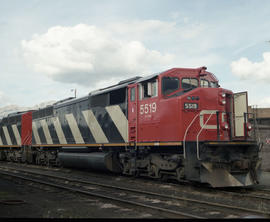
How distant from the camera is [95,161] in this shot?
13.6 m

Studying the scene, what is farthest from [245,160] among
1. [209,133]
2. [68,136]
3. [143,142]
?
[68,136]

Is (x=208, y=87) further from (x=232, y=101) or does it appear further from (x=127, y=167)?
(x=127, y=167)

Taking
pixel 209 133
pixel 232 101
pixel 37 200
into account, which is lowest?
pixel 37 200

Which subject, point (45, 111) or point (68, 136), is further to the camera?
point (45, 111)

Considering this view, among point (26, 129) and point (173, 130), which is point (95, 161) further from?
point (26, 129)

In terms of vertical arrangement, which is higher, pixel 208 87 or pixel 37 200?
pixel 208 87

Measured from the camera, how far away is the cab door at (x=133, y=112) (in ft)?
37.7

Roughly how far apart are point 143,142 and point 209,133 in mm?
2463

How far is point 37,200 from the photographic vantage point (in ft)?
27.0

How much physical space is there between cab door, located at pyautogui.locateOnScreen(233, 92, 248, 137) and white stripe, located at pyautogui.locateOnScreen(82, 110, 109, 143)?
5.42 meters

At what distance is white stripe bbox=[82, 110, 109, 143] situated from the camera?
13.5 meters

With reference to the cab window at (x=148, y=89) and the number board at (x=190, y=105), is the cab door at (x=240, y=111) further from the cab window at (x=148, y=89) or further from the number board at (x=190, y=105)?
the cab window at (x=148, y=89)

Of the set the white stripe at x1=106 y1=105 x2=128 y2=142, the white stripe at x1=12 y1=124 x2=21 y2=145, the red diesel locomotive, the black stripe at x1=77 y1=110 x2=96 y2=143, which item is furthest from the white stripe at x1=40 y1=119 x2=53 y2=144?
the white stripe at x1=106 y1=105 x2=128 y2=142

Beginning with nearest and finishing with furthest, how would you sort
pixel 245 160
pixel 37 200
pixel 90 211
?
pixel 90 211 → pixel 37 200 → pixel 245 160
